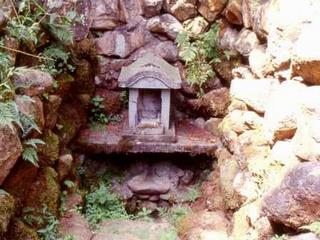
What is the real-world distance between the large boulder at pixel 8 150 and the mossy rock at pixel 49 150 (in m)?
1.00

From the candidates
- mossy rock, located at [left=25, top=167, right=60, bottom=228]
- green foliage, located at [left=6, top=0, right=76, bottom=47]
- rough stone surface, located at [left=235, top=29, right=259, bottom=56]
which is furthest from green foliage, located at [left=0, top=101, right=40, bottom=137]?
rough stone surface, located at [left=235, top=29, right=259, bottom=56]

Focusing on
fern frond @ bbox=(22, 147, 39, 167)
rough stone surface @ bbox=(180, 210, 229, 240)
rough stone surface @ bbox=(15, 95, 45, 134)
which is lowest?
rough stone surface @ bbox=(180, 210, 229, 240)

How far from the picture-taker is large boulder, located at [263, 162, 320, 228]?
4.55 metres

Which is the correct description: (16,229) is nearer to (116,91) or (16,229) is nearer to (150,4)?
(116,91)

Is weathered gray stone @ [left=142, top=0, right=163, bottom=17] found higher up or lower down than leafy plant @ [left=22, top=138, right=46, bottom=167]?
higher up

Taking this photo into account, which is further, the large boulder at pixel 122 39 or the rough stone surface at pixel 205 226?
the large boulder at pixel 122 39

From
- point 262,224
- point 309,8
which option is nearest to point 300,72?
point 309,8

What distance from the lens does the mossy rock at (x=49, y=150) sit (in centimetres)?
668

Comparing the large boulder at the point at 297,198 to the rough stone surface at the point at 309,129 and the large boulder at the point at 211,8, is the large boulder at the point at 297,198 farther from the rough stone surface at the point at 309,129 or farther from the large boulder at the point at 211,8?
the large boulder at the point at 211,8

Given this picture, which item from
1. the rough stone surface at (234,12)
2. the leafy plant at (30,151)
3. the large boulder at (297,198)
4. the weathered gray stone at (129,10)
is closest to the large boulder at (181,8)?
the weathered gray stone at (129,10)

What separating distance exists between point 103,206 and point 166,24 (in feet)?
13.6

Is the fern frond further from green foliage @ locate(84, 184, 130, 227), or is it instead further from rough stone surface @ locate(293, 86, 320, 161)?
rough stone surface @ locate(293, 86, 320, 161)

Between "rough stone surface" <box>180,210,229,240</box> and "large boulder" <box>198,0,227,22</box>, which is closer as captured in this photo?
"rough stone surface" <box>180,210,229,240</box>

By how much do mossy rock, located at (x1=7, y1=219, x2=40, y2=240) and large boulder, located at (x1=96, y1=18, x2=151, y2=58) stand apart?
179 inches
